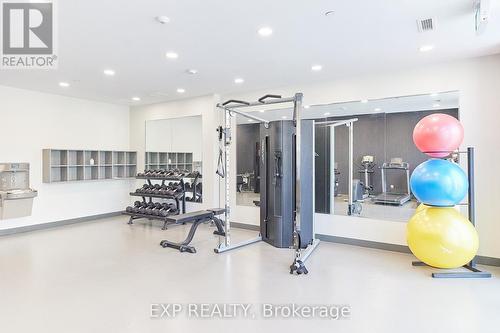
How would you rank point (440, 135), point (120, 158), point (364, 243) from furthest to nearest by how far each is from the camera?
point (120, 158) → point (364, 243) → point (440, 135)

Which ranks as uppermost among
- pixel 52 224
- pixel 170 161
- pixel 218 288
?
pixel 170 161

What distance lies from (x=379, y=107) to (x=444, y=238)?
8.69 ft

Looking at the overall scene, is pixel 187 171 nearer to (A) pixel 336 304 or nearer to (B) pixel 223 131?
(B) pixel 223 131

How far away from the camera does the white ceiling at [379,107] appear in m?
4.77

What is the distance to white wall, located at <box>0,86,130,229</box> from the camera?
6176 mm

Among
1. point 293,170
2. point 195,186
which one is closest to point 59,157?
point 195,186


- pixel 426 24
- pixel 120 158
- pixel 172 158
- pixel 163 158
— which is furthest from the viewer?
pixel 120 158

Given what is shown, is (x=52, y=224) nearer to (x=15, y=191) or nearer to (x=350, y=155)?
(x=15, y=191)

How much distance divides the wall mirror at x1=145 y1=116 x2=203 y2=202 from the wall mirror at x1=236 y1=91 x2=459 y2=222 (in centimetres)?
158

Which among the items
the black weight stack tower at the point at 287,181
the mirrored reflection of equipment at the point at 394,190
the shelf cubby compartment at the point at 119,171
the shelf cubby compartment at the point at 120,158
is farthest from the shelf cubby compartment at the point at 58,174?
the mirrored reflection of equipment at the point at 394,190

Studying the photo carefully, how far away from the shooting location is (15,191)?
5.95 m

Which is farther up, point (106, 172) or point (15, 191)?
point (106, 172)

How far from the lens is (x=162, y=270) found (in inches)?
162

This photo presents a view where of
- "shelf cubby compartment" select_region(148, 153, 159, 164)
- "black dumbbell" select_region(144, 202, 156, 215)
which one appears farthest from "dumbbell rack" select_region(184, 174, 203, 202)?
"shelf cubby compartment" select_region(148, 153, 159, 164)
